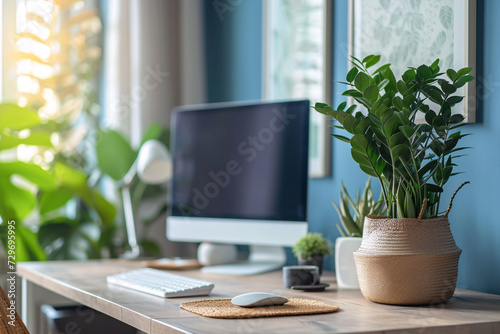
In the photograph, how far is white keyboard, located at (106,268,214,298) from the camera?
1.55 m

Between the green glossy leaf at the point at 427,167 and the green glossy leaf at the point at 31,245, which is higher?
the green glossy leaf at the point at 427,167

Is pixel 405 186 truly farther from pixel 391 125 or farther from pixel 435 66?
pixel 435 66

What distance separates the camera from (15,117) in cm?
255

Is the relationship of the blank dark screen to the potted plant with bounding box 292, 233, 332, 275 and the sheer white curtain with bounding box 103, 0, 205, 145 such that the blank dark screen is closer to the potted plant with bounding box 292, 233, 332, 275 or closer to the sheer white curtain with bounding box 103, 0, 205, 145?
the potted plant with bounding box 292, 233, 332, 275

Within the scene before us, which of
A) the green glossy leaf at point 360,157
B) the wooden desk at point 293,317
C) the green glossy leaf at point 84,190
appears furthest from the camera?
the green glossy leaf at point 84,190

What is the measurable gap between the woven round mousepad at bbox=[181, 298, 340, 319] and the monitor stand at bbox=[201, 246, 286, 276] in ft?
1.77

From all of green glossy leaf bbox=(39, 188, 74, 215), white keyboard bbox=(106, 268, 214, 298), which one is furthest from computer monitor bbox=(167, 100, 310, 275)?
green glossy leaf bbox=(39, 188, 74, 215)

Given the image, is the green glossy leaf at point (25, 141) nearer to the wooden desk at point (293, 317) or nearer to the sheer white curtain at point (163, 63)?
the sheer white curtain at point (163, 63)

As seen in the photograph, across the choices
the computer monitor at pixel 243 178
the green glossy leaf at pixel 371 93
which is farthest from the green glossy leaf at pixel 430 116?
the computer monitor at pixel 243 178

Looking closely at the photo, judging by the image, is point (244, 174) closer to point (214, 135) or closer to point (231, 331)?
point (214, 135)

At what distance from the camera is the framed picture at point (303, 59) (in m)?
2.13

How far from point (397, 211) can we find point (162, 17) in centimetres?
179

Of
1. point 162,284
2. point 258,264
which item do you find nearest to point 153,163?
point 258,264

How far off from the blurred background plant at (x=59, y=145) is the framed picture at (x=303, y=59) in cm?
62
